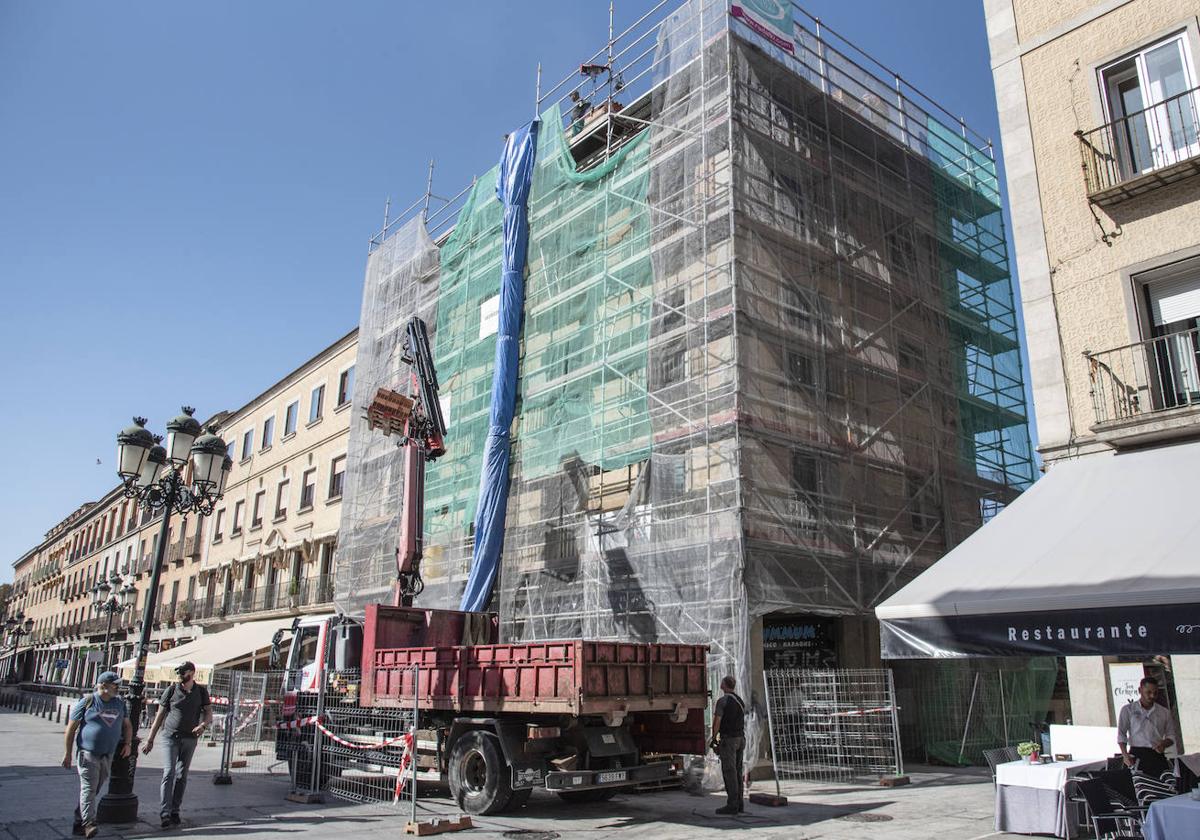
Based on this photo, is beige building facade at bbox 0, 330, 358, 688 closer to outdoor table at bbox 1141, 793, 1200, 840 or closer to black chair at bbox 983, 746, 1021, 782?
black chair at bbox 983, 746, 1021, 782

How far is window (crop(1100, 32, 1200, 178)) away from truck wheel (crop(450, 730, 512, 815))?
10133 millimetres

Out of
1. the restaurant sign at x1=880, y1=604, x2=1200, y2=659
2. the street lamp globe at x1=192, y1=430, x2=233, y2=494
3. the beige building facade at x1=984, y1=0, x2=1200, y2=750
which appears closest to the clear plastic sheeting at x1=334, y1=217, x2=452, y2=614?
the street lamp globe at x1=192, y1=430, x2=233, y2=494

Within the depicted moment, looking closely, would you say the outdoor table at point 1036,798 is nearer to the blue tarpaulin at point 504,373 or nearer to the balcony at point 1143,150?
the balcony at point 1143,150

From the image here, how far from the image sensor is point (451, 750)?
10.5m

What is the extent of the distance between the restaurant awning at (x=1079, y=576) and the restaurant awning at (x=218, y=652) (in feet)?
62.7

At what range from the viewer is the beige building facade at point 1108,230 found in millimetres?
9695

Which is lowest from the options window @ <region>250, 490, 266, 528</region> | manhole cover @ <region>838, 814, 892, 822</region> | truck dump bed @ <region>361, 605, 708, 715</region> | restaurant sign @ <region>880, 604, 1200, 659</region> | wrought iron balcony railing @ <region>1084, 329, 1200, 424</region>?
manhole cover @ <region>838, 814, 892, 822</region>

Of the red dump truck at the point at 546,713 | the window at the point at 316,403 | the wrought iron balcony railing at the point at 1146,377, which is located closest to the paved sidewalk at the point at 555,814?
the red dump truck at the point at 546,713

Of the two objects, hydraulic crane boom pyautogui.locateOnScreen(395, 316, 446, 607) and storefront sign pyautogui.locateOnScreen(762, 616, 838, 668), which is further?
storefront sign pyautogui.locateOnScreen(762, 616, 838, 668)

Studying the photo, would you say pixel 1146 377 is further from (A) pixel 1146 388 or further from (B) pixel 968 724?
(B) pixel 968 724

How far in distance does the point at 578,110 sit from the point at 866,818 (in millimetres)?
17658

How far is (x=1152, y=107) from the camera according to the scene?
9.78m

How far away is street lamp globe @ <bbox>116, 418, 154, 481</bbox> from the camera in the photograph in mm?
11039

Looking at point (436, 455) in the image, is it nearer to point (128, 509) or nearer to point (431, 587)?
point (431, 587)
